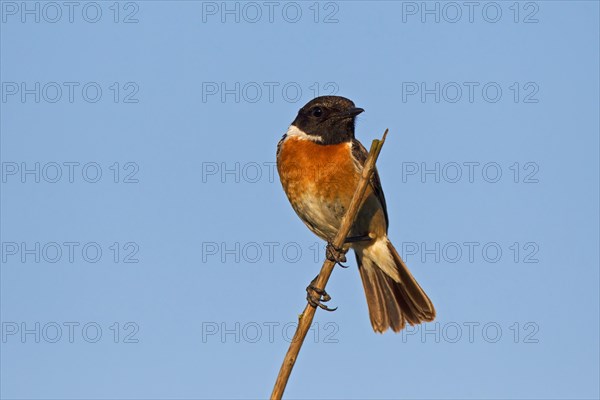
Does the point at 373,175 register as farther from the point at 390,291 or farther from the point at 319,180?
the point at 390,291

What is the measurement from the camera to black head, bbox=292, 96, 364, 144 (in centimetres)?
900

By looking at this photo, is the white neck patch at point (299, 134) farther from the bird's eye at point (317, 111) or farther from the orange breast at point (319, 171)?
the bird's eye at point (317, 111)

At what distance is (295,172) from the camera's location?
8.87 m

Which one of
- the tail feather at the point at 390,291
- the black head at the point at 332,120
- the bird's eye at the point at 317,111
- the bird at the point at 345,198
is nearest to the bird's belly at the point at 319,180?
the bird at the point at 345,198

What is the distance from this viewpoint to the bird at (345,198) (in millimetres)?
8688

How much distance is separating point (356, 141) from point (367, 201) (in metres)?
0.63

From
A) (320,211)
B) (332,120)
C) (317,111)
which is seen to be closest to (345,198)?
(320,211)

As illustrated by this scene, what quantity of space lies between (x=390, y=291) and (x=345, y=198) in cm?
130

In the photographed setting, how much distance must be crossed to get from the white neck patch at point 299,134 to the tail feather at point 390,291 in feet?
4.30

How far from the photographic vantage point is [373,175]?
8984 mm

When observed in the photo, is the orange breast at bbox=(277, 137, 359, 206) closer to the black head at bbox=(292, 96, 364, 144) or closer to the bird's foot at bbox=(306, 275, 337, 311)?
the black head at bbox=(292, 96, 364, 144)

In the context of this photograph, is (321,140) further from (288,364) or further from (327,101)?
(288,364)

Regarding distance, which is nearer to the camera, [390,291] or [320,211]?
[320,211]

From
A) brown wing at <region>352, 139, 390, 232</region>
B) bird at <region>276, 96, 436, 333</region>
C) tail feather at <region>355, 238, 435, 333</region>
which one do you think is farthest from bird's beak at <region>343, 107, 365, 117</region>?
tail feather at <region>355, 238, 435, 333</region>
